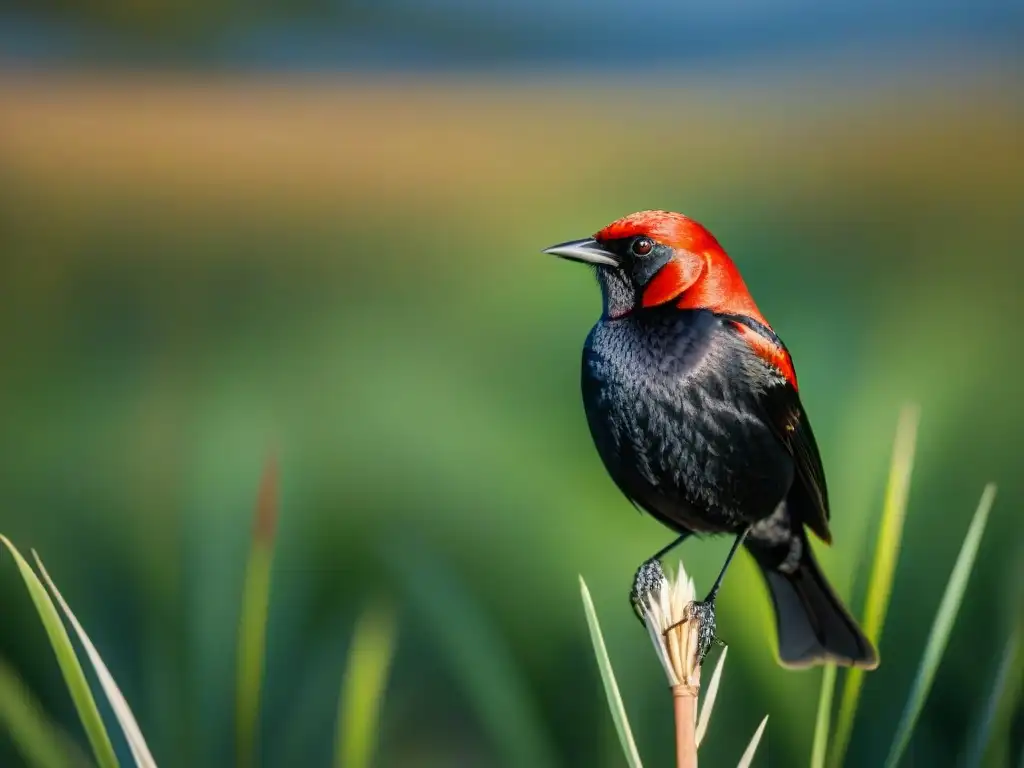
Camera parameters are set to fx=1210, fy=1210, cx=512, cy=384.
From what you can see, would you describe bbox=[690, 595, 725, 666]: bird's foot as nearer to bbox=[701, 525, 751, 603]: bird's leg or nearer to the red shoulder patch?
bbox=[701, 525, 751, 603]: bird's leg

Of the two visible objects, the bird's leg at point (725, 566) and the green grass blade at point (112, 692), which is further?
the bird's leg at point (725, 566)

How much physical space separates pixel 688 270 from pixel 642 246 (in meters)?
0.05

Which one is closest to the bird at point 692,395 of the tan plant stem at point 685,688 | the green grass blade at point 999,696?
the green grass blade at point 999,696

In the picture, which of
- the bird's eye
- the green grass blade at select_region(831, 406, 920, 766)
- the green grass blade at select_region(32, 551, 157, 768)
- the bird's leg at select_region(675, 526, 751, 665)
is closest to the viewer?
the green grass blade at select_region(32, 551, 157, 768)

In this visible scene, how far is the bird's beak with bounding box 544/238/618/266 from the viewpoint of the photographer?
1.15m

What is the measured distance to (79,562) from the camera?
1.76 m

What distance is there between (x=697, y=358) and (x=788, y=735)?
1.38 feet

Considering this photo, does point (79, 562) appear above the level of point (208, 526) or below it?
below

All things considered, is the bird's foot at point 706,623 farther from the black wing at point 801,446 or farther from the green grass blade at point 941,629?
the green grass blade at point 941,629

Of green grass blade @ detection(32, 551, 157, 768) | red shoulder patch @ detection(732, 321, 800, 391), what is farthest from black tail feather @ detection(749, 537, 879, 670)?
green grass blade @ detection(32, 551, 157, 768)

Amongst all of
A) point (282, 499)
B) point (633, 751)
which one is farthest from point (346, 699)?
point (282, 499)

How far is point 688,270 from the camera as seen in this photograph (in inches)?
48.2

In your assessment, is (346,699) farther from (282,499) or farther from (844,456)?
(282,499)

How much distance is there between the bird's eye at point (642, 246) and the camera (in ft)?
3.99
